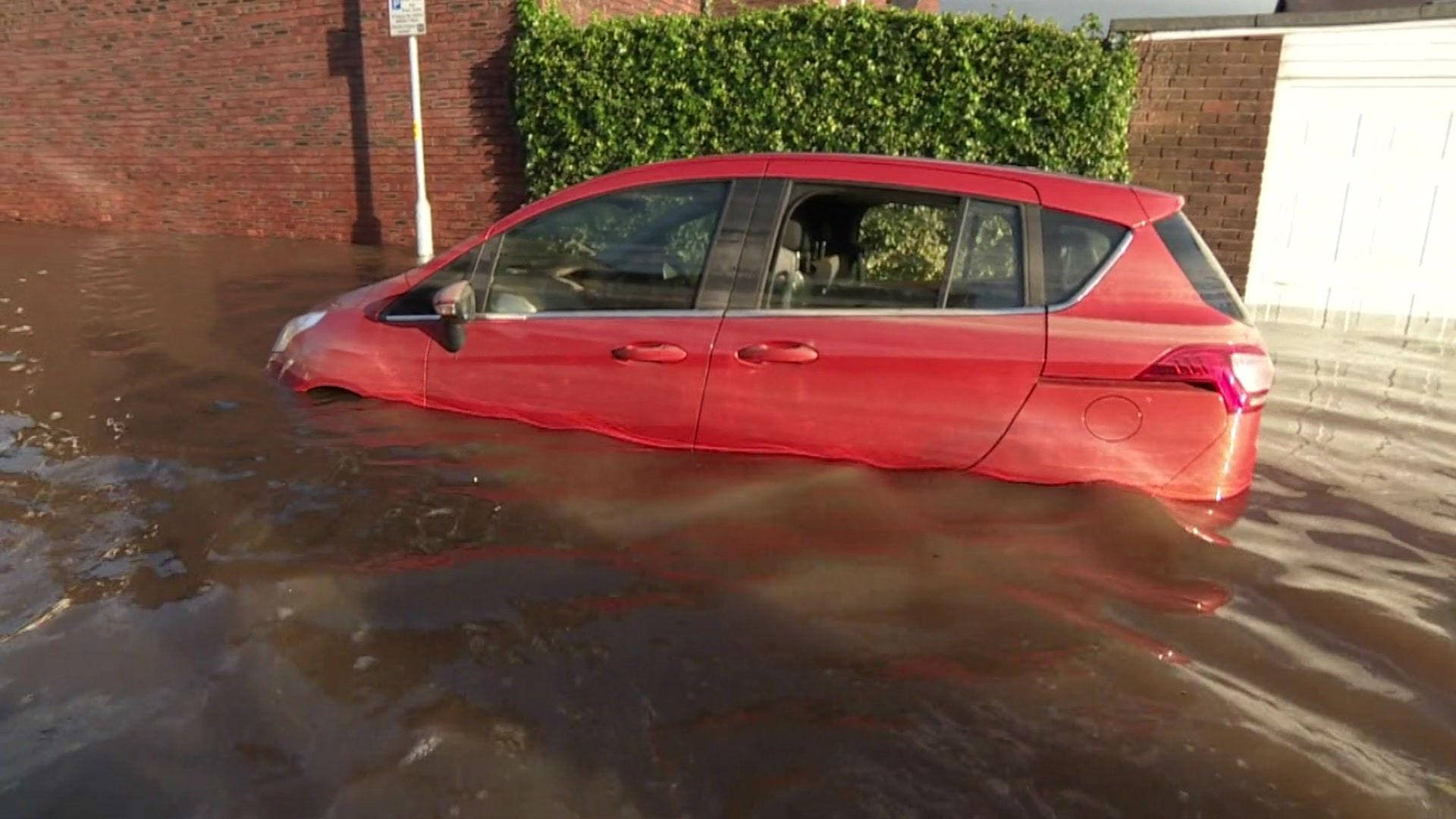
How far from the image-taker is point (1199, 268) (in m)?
3.53

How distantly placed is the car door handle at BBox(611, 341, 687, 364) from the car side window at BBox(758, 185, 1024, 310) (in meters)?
0.38

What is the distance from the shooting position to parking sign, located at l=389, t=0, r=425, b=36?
10383 millimetres

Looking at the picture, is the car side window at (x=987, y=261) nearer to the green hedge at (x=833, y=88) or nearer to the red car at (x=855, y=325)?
the red car at (x=855, y=325)

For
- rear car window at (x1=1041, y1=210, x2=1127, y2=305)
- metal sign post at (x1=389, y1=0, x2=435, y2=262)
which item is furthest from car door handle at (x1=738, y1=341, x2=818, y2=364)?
metal sign post at (x1=389, y1=0, x2=435, y2=262)

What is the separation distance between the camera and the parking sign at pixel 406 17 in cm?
1038

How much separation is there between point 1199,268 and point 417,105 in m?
9.36

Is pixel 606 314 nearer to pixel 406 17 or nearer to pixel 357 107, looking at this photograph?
pixel 406 17

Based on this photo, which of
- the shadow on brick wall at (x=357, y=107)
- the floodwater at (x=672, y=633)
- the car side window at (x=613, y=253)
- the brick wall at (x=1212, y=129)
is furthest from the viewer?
the shadow on brick wall at (x=357, y=107)

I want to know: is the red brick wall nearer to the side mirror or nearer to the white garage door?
the side mirror

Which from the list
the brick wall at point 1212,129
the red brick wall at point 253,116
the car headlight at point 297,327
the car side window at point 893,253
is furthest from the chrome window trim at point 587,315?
the red brick wall at point 253,116

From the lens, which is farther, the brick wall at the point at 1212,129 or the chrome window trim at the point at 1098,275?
the brick wall at the point at 1212,129

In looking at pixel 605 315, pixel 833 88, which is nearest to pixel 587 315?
pixel 605 315

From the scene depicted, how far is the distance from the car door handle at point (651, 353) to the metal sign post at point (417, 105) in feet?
24.8

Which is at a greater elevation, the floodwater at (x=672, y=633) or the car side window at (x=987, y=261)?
the car side window at (x=987, y=261)
